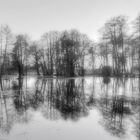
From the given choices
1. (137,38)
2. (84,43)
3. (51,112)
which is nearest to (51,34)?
(84,43)

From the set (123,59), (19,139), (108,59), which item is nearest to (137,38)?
(123,59)

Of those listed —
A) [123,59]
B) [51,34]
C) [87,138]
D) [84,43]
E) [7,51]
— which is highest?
[51,34]

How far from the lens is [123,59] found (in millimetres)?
33656

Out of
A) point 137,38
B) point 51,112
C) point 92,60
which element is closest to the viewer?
point 51,112

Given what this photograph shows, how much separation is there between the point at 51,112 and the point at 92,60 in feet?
155

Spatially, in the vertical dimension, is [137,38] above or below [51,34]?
below

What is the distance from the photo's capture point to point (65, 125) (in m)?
5.90

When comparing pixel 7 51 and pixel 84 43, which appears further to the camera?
pixel 84 43

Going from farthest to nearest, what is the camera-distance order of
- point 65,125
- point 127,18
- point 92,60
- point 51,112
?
point 92,60
point 127,18
point 51,112
point 65,125

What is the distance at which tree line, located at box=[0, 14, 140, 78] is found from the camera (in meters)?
34.1

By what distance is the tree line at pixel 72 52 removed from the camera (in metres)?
34.1

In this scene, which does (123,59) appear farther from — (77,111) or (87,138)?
(87,138)

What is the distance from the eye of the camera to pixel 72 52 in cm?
4591

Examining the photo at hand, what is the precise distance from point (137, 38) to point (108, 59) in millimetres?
19070
